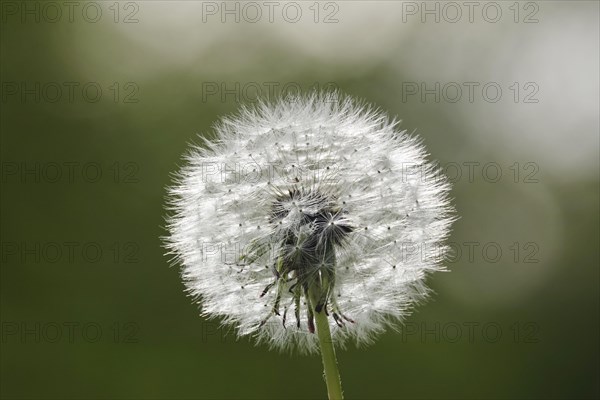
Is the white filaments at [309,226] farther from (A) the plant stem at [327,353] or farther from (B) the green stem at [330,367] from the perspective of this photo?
(B) the green stem at [330,367]

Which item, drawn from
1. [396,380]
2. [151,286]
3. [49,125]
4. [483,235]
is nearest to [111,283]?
[151,286]

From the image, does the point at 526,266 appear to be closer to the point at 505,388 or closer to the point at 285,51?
the point at 505,388

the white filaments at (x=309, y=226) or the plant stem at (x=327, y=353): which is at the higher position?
the white filaments at (x=309, y=226)

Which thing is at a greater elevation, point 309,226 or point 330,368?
point 309,226

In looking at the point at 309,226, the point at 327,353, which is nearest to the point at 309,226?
the point at 309,226

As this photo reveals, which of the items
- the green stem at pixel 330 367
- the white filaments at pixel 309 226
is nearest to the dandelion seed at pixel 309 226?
the white filaments at pixel 309 226

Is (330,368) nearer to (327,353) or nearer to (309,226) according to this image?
(327,353)

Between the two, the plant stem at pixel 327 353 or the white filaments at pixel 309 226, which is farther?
the white filaments at pixel 309 226

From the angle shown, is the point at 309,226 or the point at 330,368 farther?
the point at 309,226
